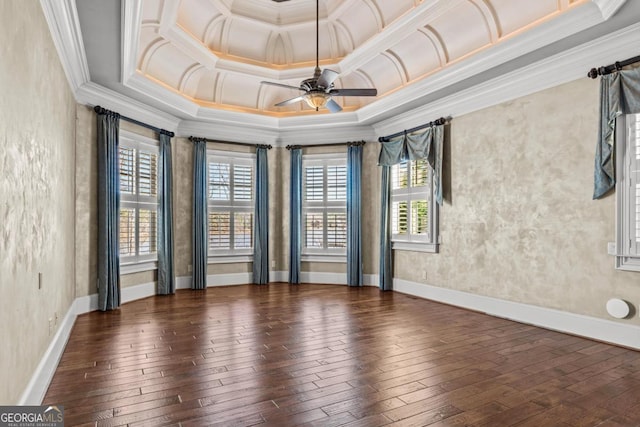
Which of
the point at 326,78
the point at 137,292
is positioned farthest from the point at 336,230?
the point at 326,78

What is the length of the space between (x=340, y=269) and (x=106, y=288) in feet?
14.4

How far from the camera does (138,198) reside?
6730mm

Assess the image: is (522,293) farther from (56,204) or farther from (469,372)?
(56,204)

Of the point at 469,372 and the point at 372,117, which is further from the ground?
the point at 372,117

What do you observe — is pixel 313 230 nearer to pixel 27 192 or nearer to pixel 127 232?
pixel 127 232

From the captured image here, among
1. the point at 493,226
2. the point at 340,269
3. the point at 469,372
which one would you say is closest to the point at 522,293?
the point at 493,226

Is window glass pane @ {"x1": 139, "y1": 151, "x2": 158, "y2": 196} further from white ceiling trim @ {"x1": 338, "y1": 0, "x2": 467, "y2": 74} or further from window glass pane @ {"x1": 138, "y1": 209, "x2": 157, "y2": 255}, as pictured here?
white ceiling trim @ {"x1": 338, "y1": 0, "x2": 467, "y2": 74}

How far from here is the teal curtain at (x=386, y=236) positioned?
24.7 feet

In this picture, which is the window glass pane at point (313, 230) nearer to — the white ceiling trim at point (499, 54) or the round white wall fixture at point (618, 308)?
the white ceiling trim at point (499, 54)

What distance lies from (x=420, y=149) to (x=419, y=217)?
1.21 meters

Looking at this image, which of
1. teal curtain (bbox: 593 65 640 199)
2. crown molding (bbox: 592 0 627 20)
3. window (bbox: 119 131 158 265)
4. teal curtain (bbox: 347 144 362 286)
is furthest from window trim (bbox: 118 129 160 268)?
teal curtain (bbox: 593 65 640 199)

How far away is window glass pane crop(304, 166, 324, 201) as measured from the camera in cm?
845

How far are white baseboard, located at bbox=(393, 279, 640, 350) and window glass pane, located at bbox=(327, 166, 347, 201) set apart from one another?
263 centimetres

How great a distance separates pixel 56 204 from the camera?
3984 millimetres
